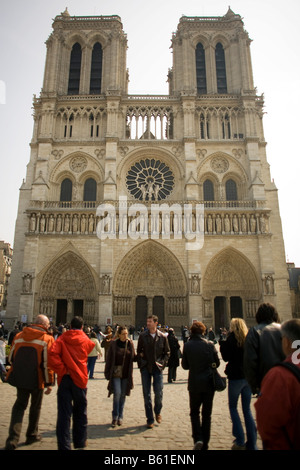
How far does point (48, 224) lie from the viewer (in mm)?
22047

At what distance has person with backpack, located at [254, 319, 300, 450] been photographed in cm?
183

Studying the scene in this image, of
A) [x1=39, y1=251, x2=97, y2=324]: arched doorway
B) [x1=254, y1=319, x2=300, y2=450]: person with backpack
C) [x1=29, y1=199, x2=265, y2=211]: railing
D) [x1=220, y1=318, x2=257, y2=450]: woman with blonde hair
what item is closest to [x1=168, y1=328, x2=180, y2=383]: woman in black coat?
[x1=220, y1=318, x2=257, y2=450]: woman with blonde hair

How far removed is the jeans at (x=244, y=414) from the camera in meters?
3.78

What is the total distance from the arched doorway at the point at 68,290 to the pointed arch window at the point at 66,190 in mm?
4860

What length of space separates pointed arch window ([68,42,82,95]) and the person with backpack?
94.2ft

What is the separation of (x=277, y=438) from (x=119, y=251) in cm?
1966

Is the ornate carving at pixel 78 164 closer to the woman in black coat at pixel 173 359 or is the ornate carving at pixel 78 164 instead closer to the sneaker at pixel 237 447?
the woman in black coat at pixel 173 359

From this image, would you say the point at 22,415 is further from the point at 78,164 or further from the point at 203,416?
the point at 78,164

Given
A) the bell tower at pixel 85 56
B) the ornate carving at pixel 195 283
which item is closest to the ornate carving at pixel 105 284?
the ornate carving at pixel 195 283

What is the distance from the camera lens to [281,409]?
183 cm

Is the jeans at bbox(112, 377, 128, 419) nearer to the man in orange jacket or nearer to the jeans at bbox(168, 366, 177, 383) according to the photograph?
the man in orange jacket

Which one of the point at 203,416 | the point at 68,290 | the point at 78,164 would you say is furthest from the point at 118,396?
the point at 78,164
